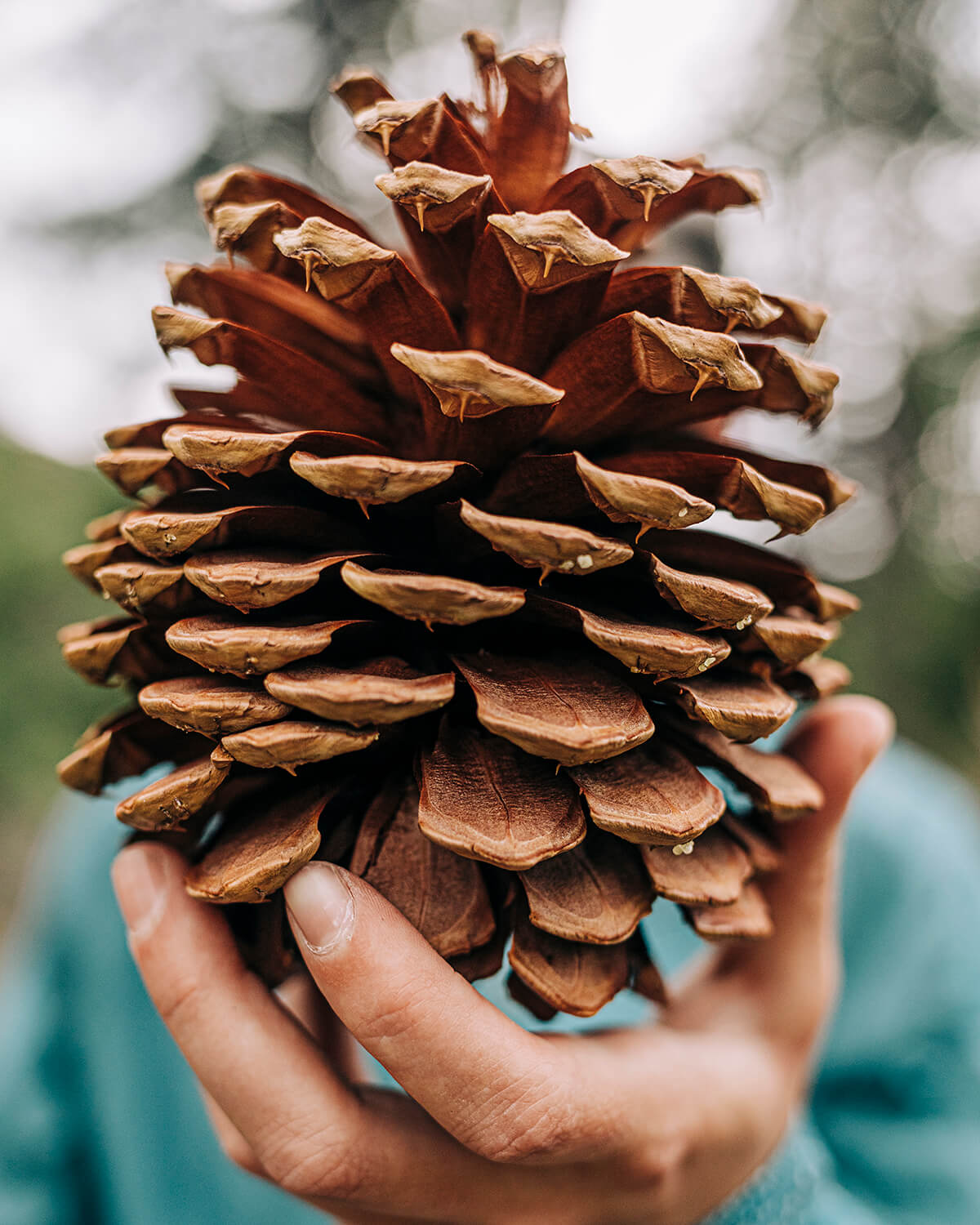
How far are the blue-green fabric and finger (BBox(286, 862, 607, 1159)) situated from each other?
0.77 metres

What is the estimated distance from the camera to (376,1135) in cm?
60

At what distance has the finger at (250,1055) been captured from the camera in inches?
23.2

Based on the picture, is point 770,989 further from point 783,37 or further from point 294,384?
point 783,37

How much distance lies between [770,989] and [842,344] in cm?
484

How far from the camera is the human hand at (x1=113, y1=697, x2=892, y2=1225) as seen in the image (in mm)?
521

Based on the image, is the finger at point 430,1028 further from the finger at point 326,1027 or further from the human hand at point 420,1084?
the finger at point 326,1027

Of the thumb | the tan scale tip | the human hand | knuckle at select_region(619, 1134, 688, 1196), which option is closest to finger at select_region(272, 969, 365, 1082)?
the human hand

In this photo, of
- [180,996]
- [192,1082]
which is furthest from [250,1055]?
[192,1082]

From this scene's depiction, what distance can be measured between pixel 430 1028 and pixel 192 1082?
3.91 ft

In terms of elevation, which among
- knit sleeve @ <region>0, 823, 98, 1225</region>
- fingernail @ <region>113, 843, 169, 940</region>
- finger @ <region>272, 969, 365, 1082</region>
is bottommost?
knit sleeve @ <region>0, 823, 98, 1225</region>

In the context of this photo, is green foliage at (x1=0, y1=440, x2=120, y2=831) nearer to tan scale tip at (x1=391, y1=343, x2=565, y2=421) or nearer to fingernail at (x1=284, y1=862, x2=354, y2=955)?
fingernail at (x1=284, y1=862, x2=354, y2=955)

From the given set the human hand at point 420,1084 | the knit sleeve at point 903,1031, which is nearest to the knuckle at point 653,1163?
the human hand at point 420,1084

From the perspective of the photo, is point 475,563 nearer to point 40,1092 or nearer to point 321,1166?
point 321,1166

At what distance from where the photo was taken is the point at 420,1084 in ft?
1.83
